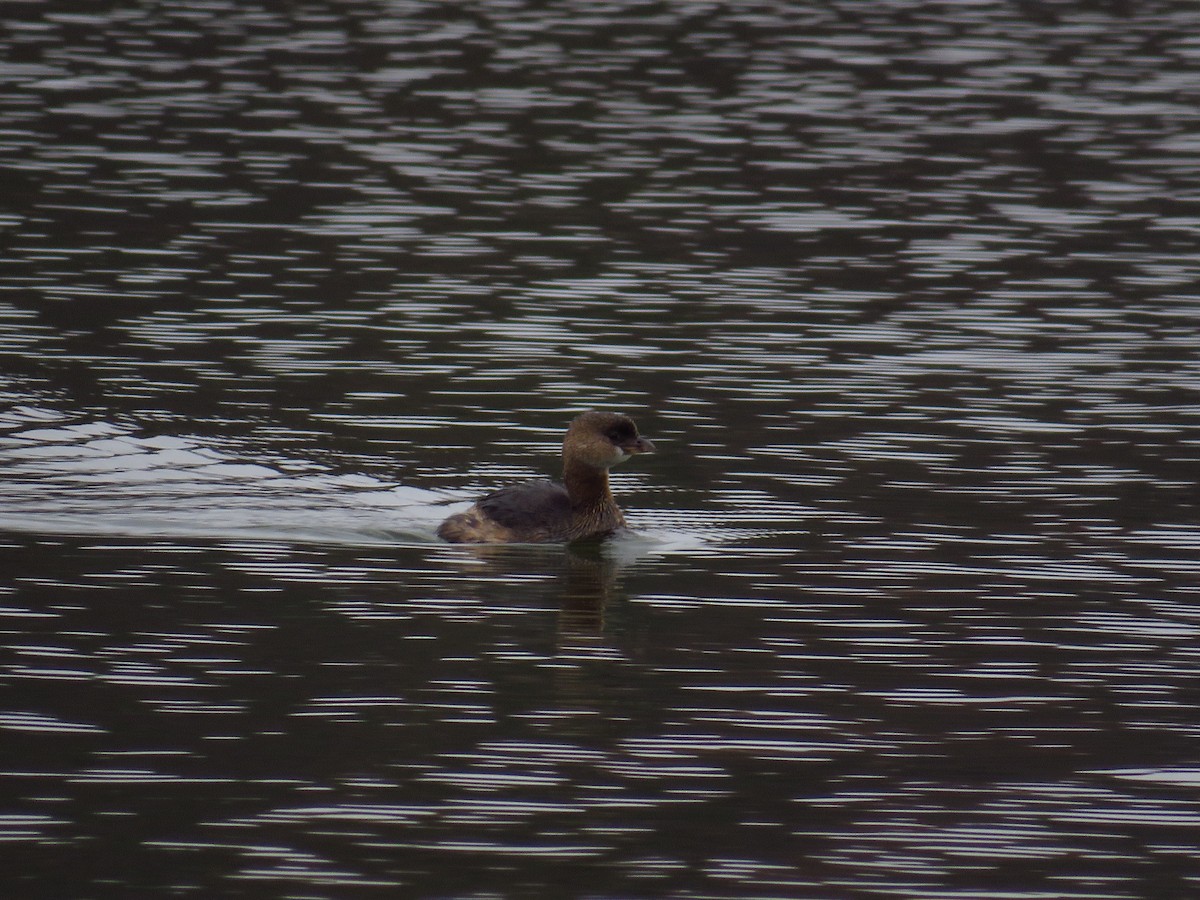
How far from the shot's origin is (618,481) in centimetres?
1984

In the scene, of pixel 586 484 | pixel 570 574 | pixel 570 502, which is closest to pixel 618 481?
pixel 586 484

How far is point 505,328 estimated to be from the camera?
79.4 feet

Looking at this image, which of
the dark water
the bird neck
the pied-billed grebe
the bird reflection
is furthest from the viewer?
the bird neck

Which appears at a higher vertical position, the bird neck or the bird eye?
the bird eye

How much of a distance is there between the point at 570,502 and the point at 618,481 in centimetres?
227

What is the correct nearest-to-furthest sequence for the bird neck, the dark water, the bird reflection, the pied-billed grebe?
the dark water, the bird reflection, the pied-billed grebe, the bird neck

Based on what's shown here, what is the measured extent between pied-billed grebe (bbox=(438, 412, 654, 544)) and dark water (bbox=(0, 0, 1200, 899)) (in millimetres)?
468

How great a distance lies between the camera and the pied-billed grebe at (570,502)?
17.1 meters

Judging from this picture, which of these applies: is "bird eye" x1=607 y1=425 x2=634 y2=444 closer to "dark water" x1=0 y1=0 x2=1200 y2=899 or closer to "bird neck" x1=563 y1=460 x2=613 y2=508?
"bird neck" x1=563 y1=460 x2=613 y2=508

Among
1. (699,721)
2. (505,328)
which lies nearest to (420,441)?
(505,328)

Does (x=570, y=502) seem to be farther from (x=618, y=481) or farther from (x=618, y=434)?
(x=618, y=481)

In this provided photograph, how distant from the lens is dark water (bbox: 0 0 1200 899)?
1071 centimetres

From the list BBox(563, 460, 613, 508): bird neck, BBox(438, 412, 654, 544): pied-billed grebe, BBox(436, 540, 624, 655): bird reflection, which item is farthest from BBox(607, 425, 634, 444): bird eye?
BBox(436, 540, 624, 655): bird reflection

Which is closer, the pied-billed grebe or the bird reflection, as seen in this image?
the bird reflection
